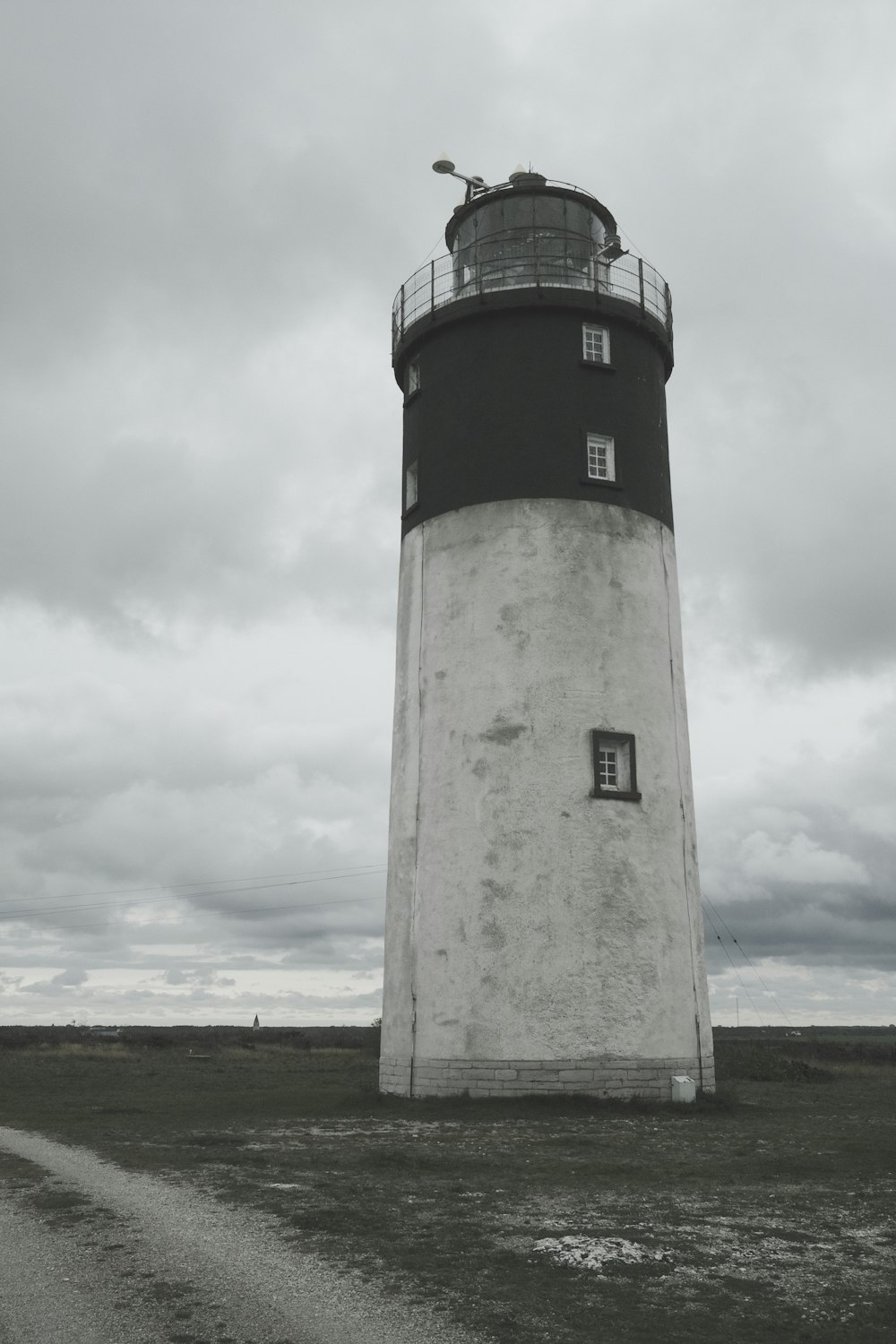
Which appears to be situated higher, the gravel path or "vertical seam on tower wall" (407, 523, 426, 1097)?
"vertical seam on tower wall" (407, 523, 426, 1097)

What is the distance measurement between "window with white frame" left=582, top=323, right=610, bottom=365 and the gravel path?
19.8 metres

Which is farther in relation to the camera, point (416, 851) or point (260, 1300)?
point (416, 851)

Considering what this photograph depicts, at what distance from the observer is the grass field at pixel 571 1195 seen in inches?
326

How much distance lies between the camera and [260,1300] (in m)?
8.27

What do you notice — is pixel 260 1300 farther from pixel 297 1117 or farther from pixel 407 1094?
pixel 407 1094

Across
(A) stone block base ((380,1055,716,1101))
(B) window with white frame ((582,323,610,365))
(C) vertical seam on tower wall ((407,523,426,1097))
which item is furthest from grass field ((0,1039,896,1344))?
(B) window with white frame ((582,323,610,365))

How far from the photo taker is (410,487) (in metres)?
27.2

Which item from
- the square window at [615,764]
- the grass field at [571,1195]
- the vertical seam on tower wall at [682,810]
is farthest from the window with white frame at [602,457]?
the grass field at [571,1195]

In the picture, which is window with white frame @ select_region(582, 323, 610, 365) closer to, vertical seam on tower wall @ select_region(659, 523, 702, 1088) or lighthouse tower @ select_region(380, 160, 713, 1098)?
lighthouse tower @ select_region(380, 160, 713, 1098)

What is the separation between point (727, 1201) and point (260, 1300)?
235 inches

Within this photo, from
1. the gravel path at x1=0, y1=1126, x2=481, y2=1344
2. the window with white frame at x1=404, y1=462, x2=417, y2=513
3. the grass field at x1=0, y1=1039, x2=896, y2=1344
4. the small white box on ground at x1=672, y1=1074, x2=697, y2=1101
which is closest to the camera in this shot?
the gravel path at x1=0, y1=1126, x2=481, y2=1344

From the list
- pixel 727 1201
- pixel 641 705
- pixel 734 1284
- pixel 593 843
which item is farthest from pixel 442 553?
pixel 734 1284

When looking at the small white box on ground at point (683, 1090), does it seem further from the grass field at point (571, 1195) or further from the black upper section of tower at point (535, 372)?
the black upper section of tower at point (535, 372)

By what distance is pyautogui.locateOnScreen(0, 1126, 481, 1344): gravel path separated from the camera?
7598mm
